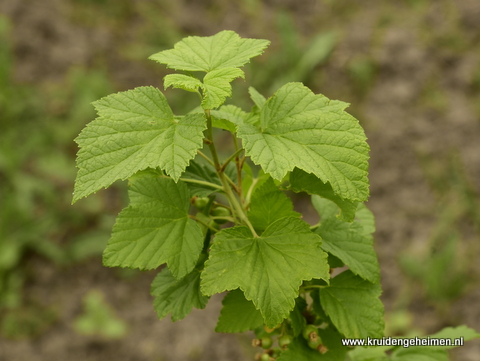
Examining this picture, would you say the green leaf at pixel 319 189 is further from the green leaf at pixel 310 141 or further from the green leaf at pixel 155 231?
the green leaf at pixel 155 231

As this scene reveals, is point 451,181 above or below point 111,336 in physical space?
above

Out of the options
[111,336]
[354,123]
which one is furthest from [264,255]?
[111,336]

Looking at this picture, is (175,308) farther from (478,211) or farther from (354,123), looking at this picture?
(478,211)

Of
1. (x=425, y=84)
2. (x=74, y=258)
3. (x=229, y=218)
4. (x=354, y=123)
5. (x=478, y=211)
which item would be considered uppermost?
(x=354, y=123)

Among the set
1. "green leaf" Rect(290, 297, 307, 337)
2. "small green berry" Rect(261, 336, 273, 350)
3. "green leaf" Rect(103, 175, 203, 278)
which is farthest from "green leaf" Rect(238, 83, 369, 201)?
"small green berry" Rect(261, 336, 273, 350)

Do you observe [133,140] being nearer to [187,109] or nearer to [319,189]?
[319,189]

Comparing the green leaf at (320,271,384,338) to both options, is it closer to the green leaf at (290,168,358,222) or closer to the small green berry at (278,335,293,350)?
the small green berry at (278,335,293,350)

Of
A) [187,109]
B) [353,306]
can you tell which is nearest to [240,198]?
[353,306]

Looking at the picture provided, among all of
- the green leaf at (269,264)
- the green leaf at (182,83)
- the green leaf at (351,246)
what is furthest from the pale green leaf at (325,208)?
the green leaf at (182,83)
